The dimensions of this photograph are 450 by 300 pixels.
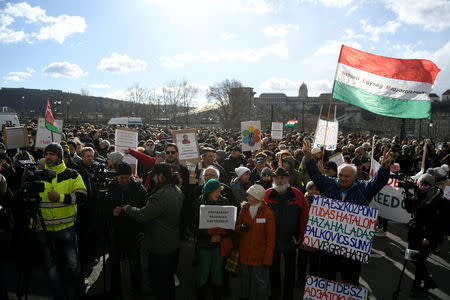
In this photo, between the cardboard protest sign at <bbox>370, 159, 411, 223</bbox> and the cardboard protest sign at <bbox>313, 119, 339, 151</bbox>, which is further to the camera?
the cardboard protest sign at <bbox>313, 119, 339, 151</bbox>

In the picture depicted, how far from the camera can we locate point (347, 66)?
5.01m

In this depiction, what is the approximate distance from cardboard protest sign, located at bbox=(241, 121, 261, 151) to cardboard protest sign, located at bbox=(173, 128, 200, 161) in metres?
3.30

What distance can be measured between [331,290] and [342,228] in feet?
2.45

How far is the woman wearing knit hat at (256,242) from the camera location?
3.84 m

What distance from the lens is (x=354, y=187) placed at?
3.81 m

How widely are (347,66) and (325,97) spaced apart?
457ft

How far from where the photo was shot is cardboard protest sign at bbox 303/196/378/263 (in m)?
3.56

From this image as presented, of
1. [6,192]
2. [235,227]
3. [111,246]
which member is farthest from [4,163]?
[235,227]

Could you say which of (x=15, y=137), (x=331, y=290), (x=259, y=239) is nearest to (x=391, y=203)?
(x=331, y=290)

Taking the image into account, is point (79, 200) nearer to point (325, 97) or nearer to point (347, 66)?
point (347, 66)

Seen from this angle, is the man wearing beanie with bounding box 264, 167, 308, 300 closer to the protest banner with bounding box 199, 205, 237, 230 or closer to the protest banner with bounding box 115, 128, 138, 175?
the protest banner with bounding box 199, 205, 237, 230

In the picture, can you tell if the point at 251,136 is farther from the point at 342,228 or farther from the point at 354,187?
the point at 342,228

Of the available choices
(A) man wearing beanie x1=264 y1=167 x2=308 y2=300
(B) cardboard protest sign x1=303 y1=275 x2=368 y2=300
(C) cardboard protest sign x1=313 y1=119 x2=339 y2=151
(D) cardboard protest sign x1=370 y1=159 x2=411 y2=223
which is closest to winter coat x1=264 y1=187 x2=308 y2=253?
(A) man wearing beanie x1=264 y1=167 x2=308 y2=300

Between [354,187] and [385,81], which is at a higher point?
[385,81]
